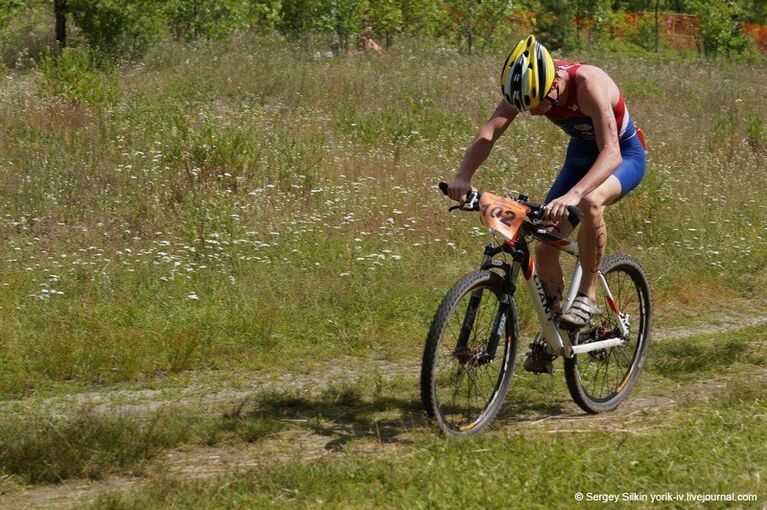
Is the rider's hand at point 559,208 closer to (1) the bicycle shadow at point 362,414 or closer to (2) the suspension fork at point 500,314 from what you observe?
(2) the suspension fork at point 500,314

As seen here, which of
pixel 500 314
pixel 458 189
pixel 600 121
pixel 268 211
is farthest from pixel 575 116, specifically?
pixel 268 211

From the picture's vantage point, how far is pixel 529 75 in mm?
5520

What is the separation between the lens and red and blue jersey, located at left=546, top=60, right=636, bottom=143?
19.1 feet

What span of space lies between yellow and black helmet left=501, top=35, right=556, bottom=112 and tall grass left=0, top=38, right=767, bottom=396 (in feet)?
8.93

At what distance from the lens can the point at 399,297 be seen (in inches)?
338

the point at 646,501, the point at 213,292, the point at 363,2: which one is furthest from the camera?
the point at 363,2

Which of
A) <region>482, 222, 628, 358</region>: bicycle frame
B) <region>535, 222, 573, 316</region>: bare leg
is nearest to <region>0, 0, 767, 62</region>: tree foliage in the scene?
<region>535, 222, 573, 316</region>: bare leg

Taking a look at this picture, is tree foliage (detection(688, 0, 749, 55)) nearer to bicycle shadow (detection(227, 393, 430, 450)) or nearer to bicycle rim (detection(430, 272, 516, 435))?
bicycle shadow (detection(227, 393, 430, 450))

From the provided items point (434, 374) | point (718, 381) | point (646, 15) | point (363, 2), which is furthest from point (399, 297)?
point (646, 15)

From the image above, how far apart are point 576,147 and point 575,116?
365mm

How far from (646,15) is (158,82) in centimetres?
3419

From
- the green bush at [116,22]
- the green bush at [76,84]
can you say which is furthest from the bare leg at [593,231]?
the green bush at [116,22]

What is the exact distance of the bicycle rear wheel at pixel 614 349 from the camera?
21.2ft

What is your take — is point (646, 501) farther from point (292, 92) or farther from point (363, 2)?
point (363, 2)
